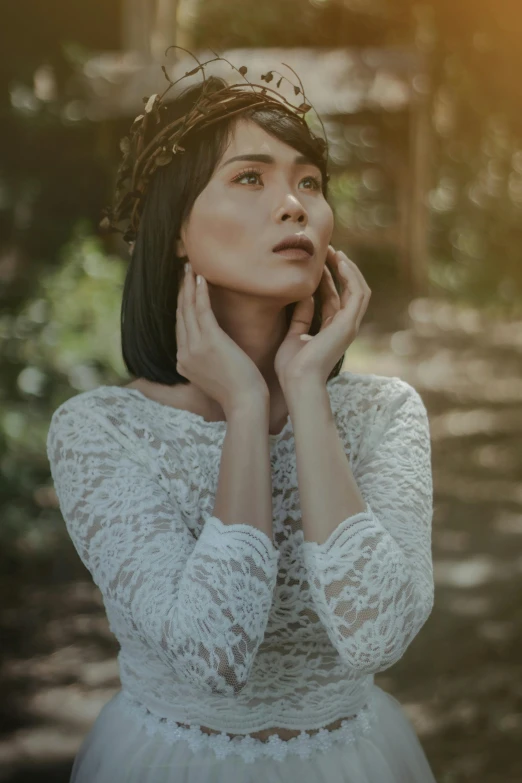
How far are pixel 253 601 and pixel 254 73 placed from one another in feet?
5.03

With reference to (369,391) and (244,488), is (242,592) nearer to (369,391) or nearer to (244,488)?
(244,488)

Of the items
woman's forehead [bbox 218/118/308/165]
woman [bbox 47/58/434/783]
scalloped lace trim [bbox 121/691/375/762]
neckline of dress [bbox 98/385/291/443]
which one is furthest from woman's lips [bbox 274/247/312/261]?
scalloped lace trim [bbox 121/691/375/762]

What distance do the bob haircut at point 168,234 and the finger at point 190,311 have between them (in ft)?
0.18

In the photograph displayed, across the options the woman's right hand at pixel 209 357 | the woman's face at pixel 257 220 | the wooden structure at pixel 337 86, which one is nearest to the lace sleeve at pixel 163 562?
the woman's right hand at pixel 209 357

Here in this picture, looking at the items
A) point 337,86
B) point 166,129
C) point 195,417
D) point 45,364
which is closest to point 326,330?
point 195,417

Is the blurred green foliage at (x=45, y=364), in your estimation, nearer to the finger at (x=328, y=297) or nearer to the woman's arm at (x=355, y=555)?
the finger at (x=328, y=297)

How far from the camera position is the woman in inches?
37.5

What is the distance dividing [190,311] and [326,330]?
0.53ft

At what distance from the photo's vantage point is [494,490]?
4.00m

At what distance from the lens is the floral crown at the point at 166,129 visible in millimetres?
1092

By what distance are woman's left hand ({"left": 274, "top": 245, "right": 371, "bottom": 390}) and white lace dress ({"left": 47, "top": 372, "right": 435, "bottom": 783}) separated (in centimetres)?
11

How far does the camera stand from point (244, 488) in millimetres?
967

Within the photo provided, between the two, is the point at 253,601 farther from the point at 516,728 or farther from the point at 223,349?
the point at 516,728

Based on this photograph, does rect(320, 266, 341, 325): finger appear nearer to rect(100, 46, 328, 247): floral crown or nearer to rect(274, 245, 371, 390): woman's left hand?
rect(274, 245, 371, 390): woman's left hand
